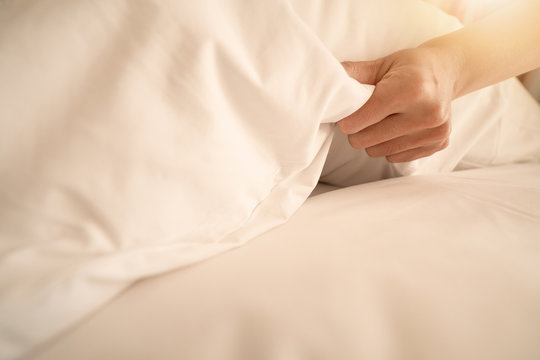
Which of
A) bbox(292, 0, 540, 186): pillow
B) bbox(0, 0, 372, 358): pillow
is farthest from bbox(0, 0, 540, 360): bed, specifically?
bbox(292, 0, 540, 186): pillow

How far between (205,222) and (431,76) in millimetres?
337

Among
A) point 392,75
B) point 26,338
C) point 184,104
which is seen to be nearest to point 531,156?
point 392,75

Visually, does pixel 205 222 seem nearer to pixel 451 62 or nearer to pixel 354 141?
pixel 354 141

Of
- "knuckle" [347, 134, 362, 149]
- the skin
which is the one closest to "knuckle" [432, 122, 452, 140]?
the skin

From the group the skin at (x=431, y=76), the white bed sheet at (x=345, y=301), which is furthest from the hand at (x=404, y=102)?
the white bed sheet at (x=345, y=301)

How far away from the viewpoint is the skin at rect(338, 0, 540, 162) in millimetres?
367

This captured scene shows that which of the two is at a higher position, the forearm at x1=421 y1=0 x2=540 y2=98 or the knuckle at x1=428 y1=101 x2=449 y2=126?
the forearm at x1=421 y1=0 x2=540 y2=98

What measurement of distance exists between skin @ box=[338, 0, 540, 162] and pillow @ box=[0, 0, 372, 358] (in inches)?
4.2

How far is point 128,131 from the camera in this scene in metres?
0.23

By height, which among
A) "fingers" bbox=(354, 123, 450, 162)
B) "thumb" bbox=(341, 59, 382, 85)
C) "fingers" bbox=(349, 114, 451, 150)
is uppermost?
"thumb" bbox=(341, 59, 382, 85)

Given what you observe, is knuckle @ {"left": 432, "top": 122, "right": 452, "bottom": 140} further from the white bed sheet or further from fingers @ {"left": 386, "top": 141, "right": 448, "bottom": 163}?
the white bed sheet

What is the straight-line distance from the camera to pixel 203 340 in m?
0.19

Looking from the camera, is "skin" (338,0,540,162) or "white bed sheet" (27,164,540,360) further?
"skin" (338,0,540,162)

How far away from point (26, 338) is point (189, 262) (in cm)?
11
